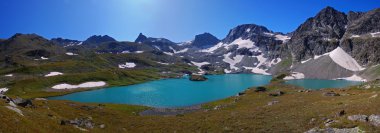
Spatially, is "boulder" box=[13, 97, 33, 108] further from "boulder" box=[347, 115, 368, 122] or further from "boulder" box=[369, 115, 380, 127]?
"boulder" box=[369, 115, 380, 127]

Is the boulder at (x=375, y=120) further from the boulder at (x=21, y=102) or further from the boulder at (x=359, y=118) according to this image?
the boulder at (x=21, y=102)

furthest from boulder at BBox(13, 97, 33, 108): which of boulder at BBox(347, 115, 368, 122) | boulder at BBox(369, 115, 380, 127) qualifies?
boulder at BBox(369, 115, 380, 127)

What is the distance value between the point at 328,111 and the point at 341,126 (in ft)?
38.1

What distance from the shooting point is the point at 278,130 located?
43.6 metres

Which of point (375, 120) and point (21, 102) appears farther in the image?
point (21, 102)

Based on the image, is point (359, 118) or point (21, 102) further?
point (21, 102)

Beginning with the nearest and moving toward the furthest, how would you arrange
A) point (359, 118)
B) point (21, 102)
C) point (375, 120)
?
point (375, 120) → point (359, 118) → point (21, 102)

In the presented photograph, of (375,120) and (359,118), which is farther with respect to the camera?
(359,118)

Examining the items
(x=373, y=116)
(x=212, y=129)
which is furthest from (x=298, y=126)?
(x=212, y=129)

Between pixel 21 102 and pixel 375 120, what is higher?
pixel 21 102

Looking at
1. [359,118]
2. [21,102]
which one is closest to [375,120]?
[359,118]

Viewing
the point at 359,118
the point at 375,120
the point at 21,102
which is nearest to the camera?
the point at 375,120

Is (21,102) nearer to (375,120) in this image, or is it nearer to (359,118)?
(359,118)

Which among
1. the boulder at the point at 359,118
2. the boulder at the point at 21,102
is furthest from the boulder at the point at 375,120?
the boulder at the point at 21,102
